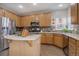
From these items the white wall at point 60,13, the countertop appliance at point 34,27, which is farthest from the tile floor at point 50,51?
the white wall at point 60,13

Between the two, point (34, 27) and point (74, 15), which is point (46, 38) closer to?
point (34, 27)

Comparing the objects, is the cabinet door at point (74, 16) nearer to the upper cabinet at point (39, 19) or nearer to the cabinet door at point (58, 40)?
the upper cabinet at point (39, 19)

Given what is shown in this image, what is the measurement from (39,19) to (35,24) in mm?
192

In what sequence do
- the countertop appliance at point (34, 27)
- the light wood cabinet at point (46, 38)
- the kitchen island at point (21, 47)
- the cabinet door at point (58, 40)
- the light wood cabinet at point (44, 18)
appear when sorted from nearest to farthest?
1. the kitchen island at point (21, 47)
2. the countertop appliance at point (34, 27)
3. the light wood cabinet at point (44, 18)
4. the light wood cabinet at point (46, 38)
5. the cabinet door at point (58, 40)

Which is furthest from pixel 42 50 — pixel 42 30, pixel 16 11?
Answer: pixel 16 11

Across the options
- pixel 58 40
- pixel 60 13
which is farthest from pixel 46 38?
pixel 58 40

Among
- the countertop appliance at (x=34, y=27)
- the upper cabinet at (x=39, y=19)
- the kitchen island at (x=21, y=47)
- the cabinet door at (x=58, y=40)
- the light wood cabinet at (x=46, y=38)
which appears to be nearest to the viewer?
the kitchen island at (x=21, y=47)

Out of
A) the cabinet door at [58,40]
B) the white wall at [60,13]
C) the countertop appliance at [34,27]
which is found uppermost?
the white wall at [60,13]

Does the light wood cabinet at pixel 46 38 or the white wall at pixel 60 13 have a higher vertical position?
the white wall at pixel 60 13

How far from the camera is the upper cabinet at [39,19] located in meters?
3.13

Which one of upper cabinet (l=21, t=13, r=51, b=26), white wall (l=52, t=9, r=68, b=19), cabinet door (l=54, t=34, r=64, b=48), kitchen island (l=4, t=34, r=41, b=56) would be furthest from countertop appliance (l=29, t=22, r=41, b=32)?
cabinet door (l=54, t=34, r=64, b=48)

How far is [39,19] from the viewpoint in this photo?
345 centimetres

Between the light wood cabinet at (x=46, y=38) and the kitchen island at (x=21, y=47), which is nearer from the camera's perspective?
the kitchen island at (x=21, y=47)

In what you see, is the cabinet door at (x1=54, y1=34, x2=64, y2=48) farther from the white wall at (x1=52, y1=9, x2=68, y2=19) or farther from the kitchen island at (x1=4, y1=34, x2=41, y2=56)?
the kitchen island at (x1=4, y1=34, x2=41, y2=56)
